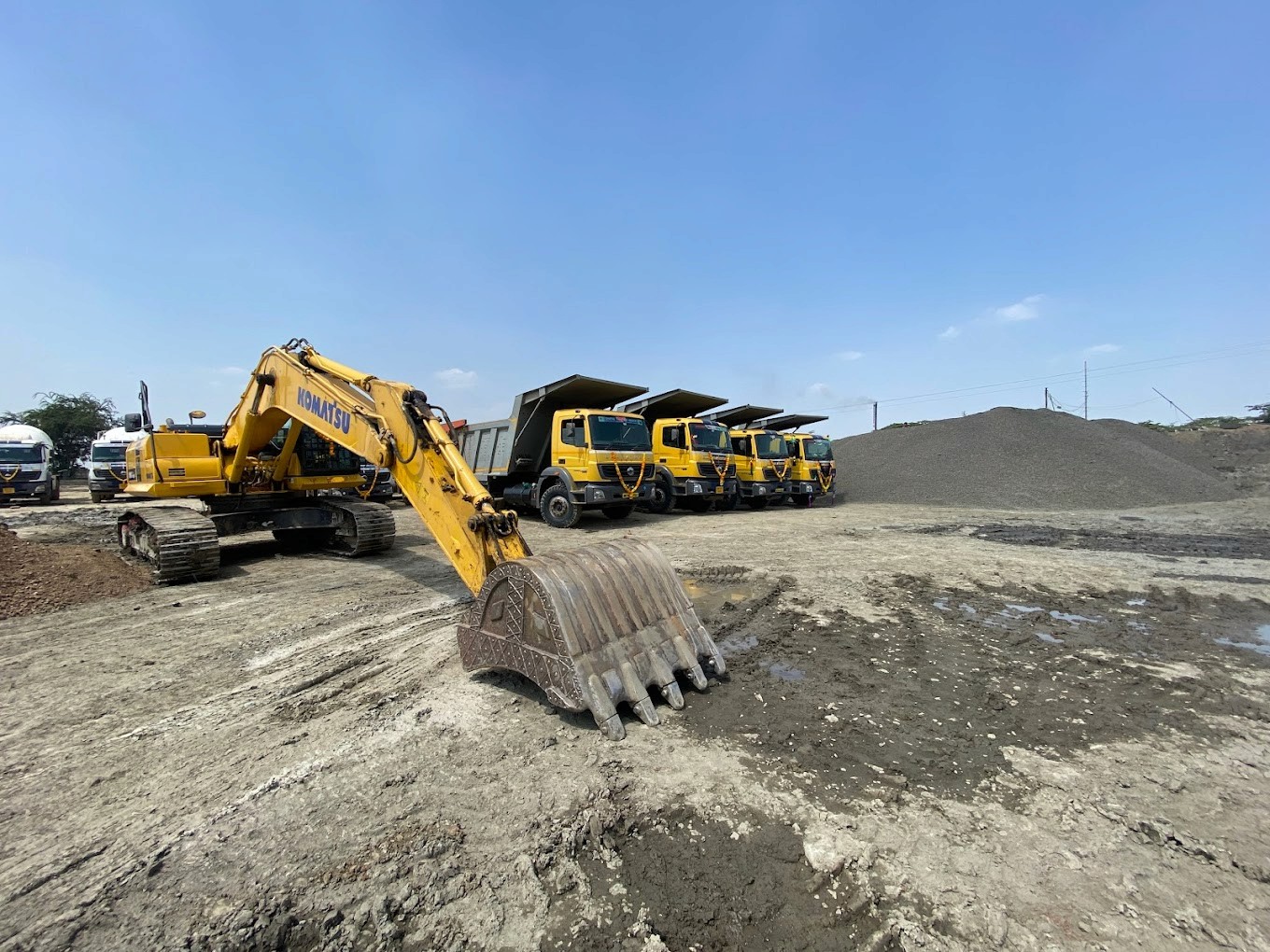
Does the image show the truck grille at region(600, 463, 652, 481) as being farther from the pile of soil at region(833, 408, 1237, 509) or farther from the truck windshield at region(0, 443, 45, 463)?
the truck windshield at region(0, 443, 45, 463)

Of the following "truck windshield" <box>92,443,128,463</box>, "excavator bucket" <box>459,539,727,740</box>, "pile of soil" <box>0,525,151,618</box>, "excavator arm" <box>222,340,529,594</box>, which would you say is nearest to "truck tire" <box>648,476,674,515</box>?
"excavator arm" <box>222,340,529,594</box>

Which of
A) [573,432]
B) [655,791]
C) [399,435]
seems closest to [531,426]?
[573,432]

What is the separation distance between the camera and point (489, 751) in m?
3.04

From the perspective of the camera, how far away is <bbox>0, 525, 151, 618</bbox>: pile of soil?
19.8ft

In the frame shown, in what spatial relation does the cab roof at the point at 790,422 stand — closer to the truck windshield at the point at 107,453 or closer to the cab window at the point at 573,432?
the cab window at the point at 573,432

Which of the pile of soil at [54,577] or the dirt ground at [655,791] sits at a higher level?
the pile of soil at [54,577]

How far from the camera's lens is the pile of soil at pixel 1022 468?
18.7m

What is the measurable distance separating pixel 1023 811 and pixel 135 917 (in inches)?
137

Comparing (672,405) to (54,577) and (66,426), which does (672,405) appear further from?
(66,426)

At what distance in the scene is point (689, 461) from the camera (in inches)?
608

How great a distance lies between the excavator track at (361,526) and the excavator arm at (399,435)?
5.04 feet

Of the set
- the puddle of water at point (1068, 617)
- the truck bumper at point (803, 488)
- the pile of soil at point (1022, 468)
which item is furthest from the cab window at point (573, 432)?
the pile of soil at point (1022, 468)

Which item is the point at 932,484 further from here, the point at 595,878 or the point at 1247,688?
the point at 595,878

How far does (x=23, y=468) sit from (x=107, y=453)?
90.5 inches
